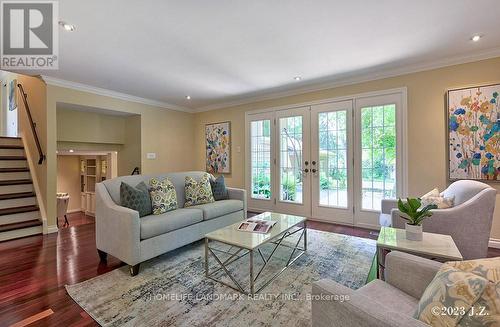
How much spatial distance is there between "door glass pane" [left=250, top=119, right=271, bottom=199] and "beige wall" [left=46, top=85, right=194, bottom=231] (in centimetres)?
182

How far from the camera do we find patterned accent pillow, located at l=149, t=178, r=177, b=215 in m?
2.81

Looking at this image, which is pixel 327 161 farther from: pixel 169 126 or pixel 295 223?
pixel 169 126

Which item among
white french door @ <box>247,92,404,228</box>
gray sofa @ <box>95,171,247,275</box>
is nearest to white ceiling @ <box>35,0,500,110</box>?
white french door @ <box>247,92,404,228</box>

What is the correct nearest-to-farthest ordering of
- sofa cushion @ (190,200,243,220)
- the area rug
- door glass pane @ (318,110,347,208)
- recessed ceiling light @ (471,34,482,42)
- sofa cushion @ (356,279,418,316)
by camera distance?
sofa cushion @ (356,279,418,316) < the area rug < recessed ceiling light @ (471,34,482,42) < sofa cushion @ (190,200,243,220) < door glass pane @ (318,110,347,208)

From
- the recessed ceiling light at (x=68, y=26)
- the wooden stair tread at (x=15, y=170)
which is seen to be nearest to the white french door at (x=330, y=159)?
the recessed ceiling light at (x=68, y=26)

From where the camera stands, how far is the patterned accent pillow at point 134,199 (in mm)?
2539

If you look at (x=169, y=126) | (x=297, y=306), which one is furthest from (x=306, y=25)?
(x=169, y=126)

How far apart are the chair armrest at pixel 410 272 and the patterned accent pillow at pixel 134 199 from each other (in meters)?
2.38

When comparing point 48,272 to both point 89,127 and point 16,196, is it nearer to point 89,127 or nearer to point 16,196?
point 16,196

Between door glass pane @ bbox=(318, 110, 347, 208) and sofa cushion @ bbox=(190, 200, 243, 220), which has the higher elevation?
door glass pane @ bbox=(318, 110, 347, 208)

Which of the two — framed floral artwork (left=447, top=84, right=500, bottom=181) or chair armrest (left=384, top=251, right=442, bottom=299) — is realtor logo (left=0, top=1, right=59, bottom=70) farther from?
framed floral artwork (left=447, top=84, right=500, bottom=181)

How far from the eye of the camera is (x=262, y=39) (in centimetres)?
251

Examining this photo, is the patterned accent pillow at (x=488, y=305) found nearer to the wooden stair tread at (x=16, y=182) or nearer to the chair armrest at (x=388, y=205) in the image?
the chair armrest at (x=388, y=205)

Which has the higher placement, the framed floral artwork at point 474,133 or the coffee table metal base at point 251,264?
the framed floral artwork at point 474,133
